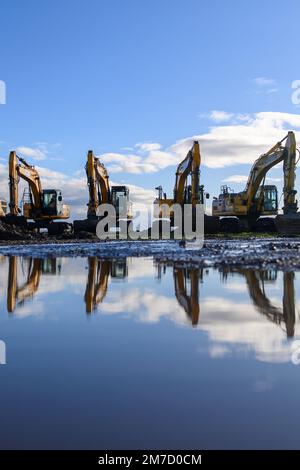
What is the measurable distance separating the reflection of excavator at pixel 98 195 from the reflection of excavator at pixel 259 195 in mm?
7515

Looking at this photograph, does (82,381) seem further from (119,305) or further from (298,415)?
(119,305)

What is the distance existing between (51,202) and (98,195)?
12.3ft

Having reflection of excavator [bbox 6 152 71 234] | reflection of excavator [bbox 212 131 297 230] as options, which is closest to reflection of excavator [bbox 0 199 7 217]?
reflection of excavator [bbox 6 152 71 234]

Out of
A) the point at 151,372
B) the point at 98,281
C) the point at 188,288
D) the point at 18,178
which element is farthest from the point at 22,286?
the point at 18,178

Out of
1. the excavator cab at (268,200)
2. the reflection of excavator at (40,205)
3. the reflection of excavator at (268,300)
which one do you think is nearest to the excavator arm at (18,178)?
Result: the reflection of excavator at (40,205)

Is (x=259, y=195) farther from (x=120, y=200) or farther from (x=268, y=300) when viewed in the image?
(x=268, y=300)

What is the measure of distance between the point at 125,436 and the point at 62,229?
3869cm

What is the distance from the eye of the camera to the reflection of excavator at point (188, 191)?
40344 mm

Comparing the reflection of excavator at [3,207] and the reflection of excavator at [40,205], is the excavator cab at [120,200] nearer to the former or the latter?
the reflection of excavator at [40,205]

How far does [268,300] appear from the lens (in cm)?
759

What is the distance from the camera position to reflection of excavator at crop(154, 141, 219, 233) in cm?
4034

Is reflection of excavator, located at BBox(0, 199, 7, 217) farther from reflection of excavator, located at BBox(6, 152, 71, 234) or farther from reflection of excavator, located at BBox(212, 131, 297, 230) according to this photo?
reflection of excavator, located at BBox(212, 131, 297, 230)

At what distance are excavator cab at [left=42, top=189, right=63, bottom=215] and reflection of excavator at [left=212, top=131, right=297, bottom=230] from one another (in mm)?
12705
